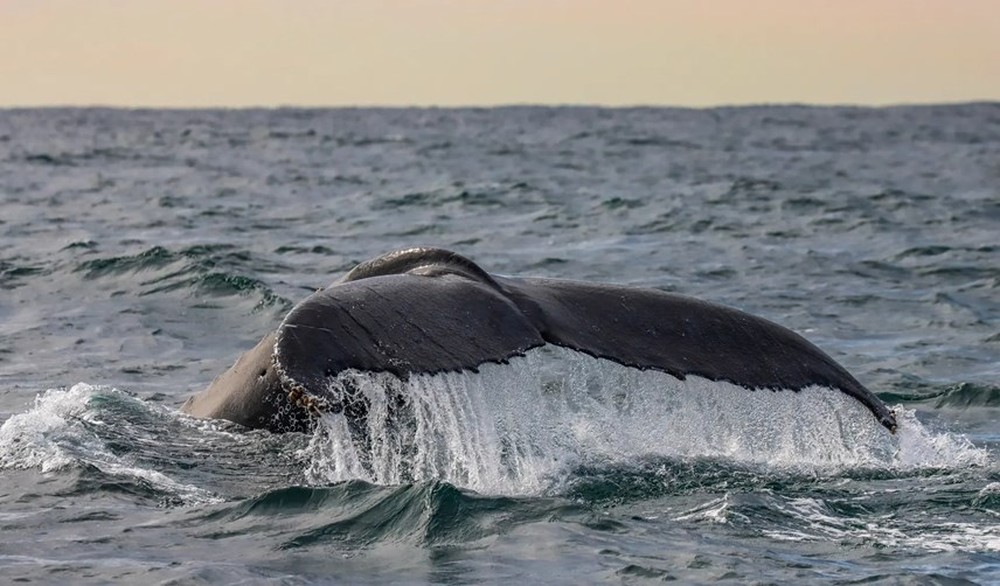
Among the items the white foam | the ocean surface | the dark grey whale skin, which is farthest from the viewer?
the white foam

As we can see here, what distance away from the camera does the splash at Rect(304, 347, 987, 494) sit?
5664 millimetres

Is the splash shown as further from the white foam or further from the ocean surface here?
the white foam

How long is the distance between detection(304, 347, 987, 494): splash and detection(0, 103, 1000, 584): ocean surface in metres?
0.02

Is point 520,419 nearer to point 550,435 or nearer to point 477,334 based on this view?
point 477,334

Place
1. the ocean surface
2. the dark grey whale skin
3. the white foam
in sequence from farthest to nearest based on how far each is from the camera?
1. the white foam
2. the ocean surface
3. the dark grey whale skin

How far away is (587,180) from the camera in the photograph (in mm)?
28984

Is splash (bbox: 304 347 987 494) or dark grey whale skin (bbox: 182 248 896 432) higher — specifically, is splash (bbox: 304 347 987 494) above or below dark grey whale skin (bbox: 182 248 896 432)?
below

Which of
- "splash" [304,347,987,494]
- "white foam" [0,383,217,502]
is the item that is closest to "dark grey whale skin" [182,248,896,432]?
"splash" [304,347,987,494]

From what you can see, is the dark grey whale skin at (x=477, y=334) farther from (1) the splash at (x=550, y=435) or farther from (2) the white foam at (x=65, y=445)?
(2) the white foam at (x=65, y=445)

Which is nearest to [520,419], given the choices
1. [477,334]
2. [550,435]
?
[477,334]

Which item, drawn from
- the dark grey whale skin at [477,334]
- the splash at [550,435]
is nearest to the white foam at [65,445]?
the dark grey whale skin at [477,334]

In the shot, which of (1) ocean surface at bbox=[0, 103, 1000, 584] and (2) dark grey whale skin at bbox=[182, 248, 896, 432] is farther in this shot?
(1) ocean surface at bbox=[0, 103, 1000, 584]

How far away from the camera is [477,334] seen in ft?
17.8

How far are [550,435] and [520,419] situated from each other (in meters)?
1.22
